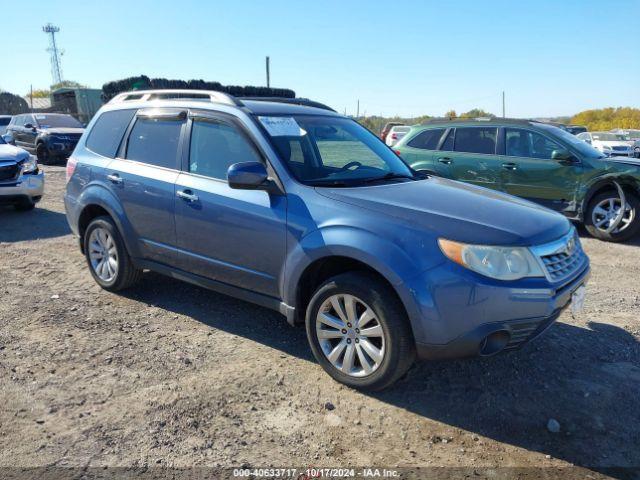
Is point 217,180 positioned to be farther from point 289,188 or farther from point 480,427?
point 480,427

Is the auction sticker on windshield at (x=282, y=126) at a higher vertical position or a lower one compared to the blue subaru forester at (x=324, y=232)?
higher

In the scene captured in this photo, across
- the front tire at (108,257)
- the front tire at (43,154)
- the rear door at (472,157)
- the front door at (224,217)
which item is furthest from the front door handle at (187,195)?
the front tire at (43,154)

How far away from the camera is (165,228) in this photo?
430 cm

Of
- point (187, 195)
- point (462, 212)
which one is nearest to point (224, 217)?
point (187, 195)

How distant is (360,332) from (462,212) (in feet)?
3.20

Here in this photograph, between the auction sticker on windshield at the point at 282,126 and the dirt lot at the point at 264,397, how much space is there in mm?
1569

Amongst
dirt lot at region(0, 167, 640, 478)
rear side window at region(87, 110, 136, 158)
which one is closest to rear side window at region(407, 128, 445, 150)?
dirt lot at region(0, 167, 640, 478)

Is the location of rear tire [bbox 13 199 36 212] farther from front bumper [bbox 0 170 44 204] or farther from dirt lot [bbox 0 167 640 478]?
dirt lot [bbox 0 167 640 478]

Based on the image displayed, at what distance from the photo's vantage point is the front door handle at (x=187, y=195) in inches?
158

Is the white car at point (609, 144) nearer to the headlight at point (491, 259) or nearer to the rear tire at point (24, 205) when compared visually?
the rear tire at point (24, 205)

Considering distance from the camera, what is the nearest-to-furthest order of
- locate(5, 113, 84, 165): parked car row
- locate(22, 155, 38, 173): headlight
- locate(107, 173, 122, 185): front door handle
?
1. locate(107, 173, 122, 185): front door handle
2. locate(22, 155, 38, 173): headlight
3. locate(5, 113, 84, 165): parked car row

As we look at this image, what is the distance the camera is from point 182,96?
4.52m

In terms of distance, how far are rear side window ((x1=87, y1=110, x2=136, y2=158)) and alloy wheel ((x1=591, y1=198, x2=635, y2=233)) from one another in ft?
21.0

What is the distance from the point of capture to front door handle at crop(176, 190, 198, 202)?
4020mm
